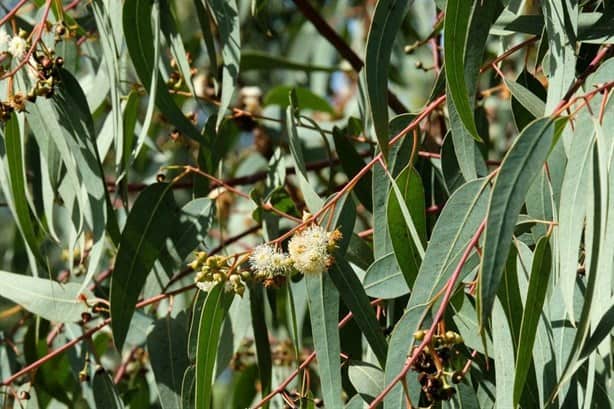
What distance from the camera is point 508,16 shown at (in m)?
1.48

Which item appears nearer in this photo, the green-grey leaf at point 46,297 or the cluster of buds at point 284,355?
the green-grey leaf at point 46,297

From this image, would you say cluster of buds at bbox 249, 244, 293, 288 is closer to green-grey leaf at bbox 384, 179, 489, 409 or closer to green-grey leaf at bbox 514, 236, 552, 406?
green-grey leaf at bbox 384, 179, 489, 409

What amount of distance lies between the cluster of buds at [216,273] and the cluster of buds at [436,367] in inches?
10.2

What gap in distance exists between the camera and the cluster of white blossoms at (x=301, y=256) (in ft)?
4.15

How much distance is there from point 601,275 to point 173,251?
32.0 inches

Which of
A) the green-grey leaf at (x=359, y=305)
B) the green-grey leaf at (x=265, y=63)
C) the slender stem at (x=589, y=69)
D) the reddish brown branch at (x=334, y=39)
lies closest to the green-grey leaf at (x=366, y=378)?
the green-grey leaf at (x=359, y=305)

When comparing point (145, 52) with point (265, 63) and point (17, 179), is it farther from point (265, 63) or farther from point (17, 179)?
point (265, 63)

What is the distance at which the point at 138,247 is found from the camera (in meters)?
1.60

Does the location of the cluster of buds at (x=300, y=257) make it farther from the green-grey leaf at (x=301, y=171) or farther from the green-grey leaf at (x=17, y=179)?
the green-grey leaf at (x=17, y=179)

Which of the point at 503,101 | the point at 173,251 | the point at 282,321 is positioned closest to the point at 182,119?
the point at 173,251

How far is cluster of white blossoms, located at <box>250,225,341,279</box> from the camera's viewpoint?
126 centimetres

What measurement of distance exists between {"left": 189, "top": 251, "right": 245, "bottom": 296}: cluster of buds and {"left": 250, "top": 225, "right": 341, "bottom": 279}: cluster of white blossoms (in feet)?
0.10

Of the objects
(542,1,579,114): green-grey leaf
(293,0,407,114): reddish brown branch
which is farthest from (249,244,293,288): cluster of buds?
(293,0,407,114): reddish brown branch

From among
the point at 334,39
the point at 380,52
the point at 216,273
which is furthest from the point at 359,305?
the point at 334,39
